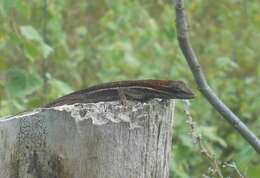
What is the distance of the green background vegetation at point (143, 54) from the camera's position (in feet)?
12.0

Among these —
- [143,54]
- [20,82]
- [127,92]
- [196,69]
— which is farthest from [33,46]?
[143,54]

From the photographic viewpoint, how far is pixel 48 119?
158 cm

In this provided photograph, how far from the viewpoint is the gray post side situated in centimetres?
156

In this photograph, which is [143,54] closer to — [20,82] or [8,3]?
[20,82]

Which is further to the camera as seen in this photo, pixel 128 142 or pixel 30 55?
pixel 30 55

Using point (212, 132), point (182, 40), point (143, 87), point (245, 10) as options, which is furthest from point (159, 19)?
point (143, 87)

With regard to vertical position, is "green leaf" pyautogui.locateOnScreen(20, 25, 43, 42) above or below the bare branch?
above

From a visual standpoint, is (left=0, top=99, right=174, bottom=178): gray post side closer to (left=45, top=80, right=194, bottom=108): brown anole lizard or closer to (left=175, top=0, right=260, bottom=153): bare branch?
(left=45, top=80, right=194, bottom=108): brown anole lizard

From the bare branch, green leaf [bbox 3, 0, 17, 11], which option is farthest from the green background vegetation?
the bare branch

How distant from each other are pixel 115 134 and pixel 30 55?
1.35m

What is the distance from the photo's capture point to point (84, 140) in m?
1.56

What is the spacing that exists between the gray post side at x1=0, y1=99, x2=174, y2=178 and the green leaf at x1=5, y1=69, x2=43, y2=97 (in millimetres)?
1269

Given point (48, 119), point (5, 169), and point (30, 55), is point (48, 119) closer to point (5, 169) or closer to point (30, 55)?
point (5, 169)

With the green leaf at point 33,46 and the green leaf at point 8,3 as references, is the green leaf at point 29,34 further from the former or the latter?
the green leaf at point 8,3
